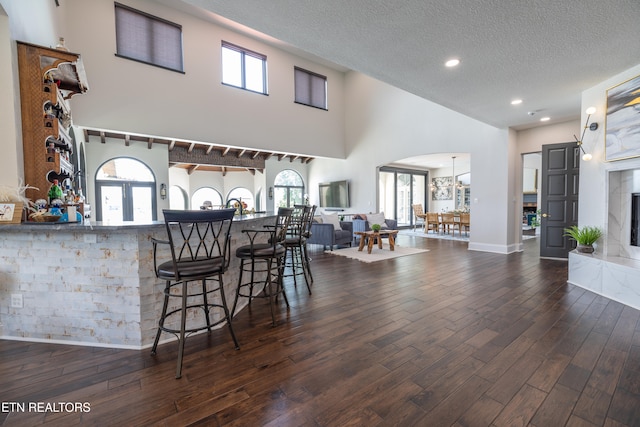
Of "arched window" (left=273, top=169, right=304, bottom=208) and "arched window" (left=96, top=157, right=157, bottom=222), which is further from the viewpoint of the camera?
"arched window" (left=273, top=169, right=304, bottom=208)

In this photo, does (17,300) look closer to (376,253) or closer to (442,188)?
(376,253)

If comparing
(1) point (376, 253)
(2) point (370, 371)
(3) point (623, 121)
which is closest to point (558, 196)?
(3) point (623, 121)

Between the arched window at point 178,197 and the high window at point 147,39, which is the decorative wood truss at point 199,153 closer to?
the high window at point 147,39

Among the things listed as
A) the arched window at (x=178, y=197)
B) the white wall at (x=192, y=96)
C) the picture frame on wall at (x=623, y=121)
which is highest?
the white wall at (x=192, y=96)

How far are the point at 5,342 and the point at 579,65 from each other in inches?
246

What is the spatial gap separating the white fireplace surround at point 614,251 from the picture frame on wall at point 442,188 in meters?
8.61

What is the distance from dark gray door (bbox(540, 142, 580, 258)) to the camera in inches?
214

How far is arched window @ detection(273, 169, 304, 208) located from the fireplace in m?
8.70

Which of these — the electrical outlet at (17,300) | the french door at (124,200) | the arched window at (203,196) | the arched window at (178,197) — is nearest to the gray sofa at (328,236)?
the french door at (124,200)

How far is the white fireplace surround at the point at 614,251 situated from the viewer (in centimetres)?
336

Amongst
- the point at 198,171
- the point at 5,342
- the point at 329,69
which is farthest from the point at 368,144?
the point at 5,342

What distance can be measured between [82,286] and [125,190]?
18.7ft

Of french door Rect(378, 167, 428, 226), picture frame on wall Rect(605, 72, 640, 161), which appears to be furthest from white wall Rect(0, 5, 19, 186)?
french door Rect(378, 167, 428, 226)

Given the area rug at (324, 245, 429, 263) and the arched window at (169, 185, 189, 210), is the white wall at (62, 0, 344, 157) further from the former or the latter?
the arched window at (169, 185, 189, 210)
